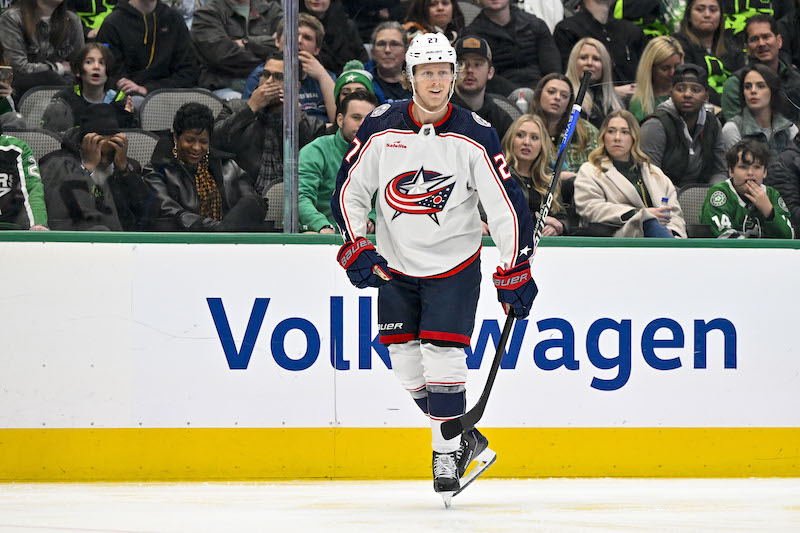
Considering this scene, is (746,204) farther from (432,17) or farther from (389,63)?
(432,17)

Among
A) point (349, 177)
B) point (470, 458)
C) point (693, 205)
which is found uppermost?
point (349, 177)

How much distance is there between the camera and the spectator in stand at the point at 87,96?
4.68m

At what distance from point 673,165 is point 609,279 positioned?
0.86 m

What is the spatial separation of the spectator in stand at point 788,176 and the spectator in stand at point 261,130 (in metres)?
2.00

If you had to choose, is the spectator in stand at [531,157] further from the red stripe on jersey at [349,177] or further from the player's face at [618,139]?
the red stripe on jersey at [349,177]

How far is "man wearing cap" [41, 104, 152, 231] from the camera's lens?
14.1ft

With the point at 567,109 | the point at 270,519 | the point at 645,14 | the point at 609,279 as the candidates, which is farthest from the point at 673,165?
the point at 270,519

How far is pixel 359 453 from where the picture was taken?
422 centimetres

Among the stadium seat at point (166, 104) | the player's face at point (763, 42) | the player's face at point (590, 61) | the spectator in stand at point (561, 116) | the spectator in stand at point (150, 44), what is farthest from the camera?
the player's face at point (763, 42)

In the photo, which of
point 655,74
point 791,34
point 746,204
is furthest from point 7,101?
point 791,34

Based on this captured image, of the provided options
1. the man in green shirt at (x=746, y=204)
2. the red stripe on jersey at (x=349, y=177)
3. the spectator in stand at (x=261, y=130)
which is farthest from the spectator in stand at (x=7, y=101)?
the man in green shirt at (x=746, y=204)

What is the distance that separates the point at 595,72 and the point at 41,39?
272 cm

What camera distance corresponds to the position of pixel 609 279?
4.35 m

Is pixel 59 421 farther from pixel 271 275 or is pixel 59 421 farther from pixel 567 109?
pixel 567 109
